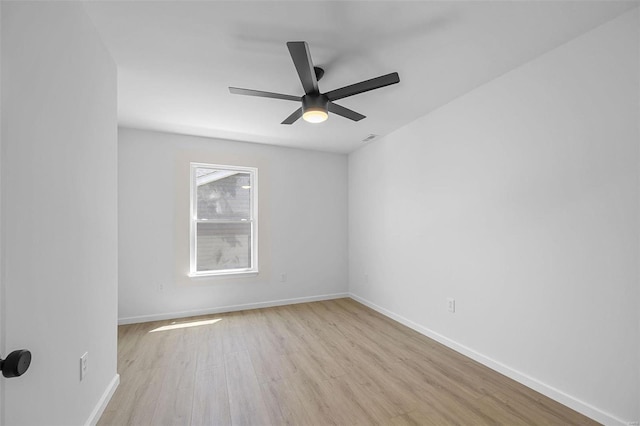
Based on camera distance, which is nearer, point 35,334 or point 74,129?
point 35,334

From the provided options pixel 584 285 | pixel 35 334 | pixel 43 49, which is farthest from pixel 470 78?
pixel 35 334

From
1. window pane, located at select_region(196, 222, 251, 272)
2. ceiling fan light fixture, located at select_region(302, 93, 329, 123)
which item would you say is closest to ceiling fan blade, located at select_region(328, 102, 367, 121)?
ceiling fan light fixture, located at select_region(302, 93, 329, 123)

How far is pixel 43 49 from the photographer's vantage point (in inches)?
47.8

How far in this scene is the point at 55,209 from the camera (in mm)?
1305

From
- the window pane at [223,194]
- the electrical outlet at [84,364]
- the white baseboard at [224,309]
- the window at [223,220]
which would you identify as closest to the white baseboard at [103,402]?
the electrical outlet at [84,364]

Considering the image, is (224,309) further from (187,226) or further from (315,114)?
(315,114)

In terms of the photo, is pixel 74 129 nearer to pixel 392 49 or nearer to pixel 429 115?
pixel 392 49

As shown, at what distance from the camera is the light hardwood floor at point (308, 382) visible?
1800 millimetres

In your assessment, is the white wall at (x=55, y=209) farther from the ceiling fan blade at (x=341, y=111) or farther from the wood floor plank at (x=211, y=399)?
the ceiling fan blade at (x=341, y=111)

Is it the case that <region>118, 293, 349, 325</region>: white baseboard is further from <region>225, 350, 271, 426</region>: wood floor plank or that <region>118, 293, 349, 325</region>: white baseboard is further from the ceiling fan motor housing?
the ceiling fan motor housing

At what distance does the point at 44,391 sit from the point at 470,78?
3.40 m

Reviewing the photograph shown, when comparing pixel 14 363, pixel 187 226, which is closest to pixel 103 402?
pixel 14 363

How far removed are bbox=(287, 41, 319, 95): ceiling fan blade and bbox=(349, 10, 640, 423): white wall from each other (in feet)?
5.43

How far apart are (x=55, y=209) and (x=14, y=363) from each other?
819 millimetres
